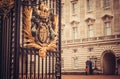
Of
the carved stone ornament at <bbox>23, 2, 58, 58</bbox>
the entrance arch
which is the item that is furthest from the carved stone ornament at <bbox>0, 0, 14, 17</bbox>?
the entrance arch

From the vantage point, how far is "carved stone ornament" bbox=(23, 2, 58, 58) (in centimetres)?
659

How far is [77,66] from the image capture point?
127 feet

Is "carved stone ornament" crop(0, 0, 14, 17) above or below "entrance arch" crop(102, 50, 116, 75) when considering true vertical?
above

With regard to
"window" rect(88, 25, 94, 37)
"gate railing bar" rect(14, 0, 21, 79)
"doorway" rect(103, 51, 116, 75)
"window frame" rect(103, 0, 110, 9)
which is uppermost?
"window frame" rect(103, 0, 110, 9)

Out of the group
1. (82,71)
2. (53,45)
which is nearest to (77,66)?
(82,71)

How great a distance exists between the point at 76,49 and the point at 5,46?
109ft

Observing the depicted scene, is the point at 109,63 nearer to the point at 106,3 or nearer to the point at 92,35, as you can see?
the point at 92,35

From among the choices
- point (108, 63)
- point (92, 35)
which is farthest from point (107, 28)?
point (108, 63)

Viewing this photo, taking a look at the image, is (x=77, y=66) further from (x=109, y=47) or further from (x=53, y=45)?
(x=53, y=45)

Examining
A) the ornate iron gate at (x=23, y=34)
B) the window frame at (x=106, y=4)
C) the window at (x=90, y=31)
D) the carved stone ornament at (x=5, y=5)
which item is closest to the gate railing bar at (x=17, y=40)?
the ornate iron gate at (x=23, y=34)

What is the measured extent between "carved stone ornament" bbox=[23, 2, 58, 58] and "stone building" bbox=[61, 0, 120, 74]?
2732cm

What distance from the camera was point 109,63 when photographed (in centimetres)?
3641

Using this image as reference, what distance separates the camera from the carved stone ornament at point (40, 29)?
6586 mm

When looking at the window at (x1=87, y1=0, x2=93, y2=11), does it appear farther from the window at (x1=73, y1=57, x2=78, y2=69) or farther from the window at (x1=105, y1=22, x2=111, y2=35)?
the window at (x1=73, y1=57, x2=78, y2=69)
